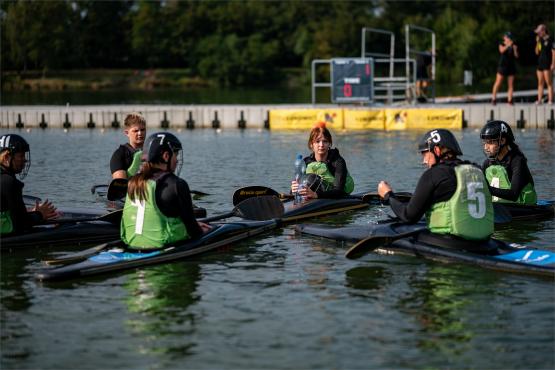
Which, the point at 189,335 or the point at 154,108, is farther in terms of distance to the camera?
the point at 154,108

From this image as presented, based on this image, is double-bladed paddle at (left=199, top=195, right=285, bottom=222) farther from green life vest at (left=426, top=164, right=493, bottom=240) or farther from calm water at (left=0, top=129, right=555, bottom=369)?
green life vest at (left=426, top=164, right=493, bottom=240)

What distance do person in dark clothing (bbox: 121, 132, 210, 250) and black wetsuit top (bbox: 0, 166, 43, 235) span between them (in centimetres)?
146

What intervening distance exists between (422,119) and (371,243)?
21.7m

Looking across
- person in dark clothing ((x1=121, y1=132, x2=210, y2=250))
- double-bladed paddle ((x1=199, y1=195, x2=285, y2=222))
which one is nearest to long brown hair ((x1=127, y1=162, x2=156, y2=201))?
person in dark clothing ((x1=121, y1=132, x2=210, y2=250))

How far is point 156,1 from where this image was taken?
393 feet

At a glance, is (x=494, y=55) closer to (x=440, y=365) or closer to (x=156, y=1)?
(x=156, y=1)

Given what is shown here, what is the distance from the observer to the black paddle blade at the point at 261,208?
15734mm

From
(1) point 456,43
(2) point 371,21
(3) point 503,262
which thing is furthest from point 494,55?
(3) point 503,262

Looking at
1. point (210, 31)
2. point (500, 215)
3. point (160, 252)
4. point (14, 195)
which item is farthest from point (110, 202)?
point (210, 31)

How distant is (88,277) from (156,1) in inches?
4328

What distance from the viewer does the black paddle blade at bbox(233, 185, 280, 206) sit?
16.6 meters

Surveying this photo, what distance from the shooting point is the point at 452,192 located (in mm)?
12234

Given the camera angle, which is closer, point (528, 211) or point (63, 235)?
point (63, 235)

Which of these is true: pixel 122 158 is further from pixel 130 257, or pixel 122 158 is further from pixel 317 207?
pixel 130 257
